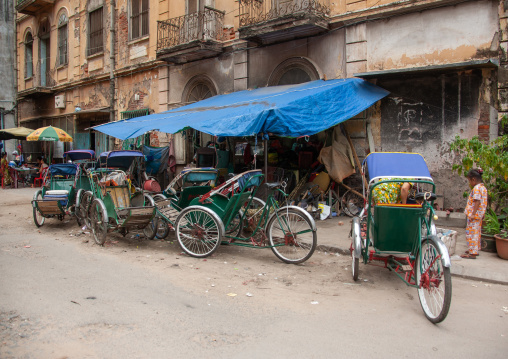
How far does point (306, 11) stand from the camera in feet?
31.0

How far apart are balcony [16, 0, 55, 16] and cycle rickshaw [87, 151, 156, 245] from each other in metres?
15.7

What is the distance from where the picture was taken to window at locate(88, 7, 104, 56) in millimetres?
17109

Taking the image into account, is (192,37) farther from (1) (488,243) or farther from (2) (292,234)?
(1) (488,243)

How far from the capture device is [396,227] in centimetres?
459

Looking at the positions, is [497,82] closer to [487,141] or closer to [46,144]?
[487,141]

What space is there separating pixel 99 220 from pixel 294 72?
21.2 ft

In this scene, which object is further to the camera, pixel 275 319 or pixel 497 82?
pixel 497 82

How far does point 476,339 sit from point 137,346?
2790mm

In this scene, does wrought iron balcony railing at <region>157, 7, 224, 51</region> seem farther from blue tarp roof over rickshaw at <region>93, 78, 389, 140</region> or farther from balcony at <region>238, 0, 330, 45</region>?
blue tarp roof over rickshaw at <region>93, 78, 389, 140</region>

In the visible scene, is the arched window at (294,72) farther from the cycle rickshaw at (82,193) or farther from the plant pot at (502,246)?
the plant pot at (502,246)

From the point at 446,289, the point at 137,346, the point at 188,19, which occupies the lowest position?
the point at 137,346

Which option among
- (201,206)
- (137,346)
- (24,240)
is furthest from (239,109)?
(137,346)

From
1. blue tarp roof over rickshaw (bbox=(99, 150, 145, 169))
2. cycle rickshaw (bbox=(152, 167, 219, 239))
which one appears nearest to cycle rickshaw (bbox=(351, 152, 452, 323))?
cycle rickshaw (bbox=(152, 167, 219, 239))

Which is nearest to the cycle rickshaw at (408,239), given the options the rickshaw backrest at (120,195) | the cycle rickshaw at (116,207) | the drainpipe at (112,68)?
the cycle rickshaw at (116,207)
